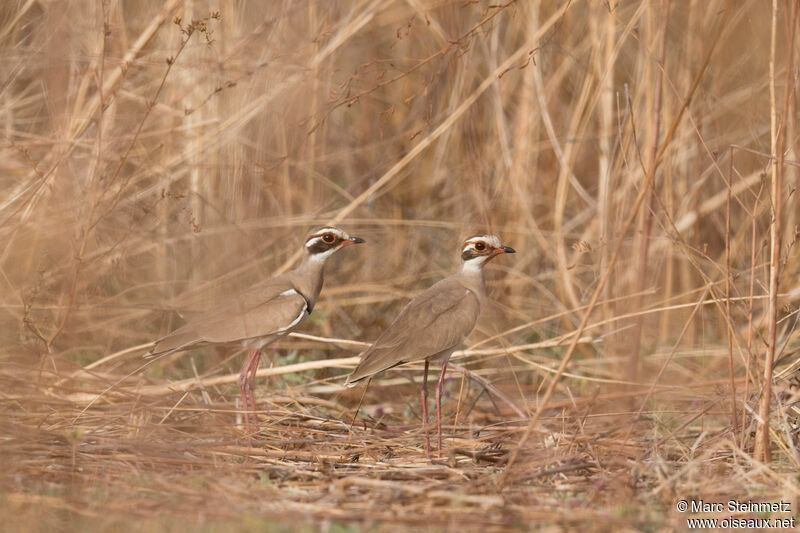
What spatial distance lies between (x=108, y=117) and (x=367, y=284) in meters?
2.25

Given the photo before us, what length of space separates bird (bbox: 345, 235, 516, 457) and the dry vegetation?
1.14 feet

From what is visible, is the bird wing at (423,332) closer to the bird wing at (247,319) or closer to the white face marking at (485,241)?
the white face marking at (485,241)

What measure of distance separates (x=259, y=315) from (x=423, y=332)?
37.9 inches

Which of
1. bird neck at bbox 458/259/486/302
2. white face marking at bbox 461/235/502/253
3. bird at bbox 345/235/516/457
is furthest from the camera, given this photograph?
white face marking at bbox 461/235/502/253

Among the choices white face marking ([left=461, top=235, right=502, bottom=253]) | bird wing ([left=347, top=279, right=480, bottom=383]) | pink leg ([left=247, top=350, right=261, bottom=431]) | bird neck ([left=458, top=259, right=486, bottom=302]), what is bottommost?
pink leg ([left=247, top=350, right=261, bottom=431])

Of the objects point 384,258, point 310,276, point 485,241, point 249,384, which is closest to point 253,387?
point 249,384

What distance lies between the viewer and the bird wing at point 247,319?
16.5 ft

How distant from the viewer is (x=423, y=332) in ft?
15.7

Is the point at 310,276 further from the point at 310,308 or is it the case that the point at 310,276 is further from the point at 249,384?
the point at 249,384

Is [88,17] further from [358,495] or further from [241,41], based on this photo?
[358,495]

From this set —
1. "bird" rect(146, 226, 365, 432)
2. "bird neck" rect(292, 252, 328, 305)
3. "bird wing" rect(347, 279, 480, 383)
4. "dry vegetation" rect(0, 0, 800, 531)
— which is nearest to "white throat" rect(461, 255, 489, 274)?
"bird wing" rect(347, 279, 480, 383)

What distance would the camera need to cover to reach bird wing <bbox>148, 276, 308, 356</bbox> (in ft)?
16.5

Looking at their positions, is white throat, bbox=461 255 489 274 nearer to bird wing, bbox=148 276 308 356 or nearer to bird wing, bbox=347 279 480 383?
bird wing, bbox=347 279 480 383

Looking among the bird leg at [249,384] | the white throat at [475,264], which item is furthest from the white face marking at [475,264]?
the bird leg at [249,384]
